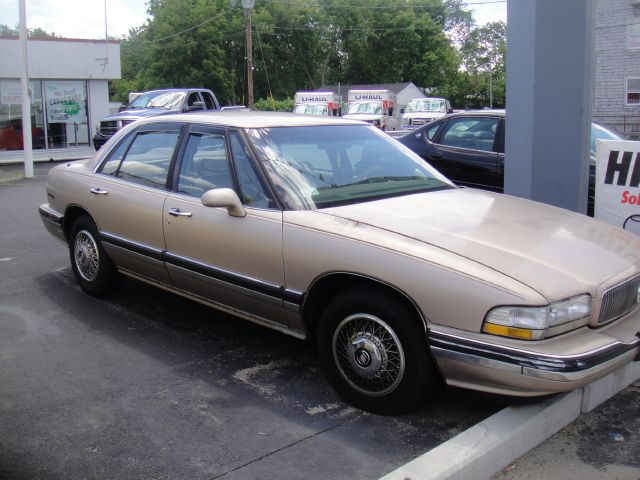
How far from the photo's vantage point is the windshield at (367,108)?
1313 inches

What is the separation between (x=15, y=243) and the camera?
A: 26.6ft

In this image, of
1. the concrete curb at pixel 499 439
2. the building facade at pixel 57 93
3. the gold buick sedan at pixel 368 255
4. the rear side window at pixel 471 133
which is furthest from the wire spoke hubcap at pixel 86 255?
the building facade at pixel 57 93

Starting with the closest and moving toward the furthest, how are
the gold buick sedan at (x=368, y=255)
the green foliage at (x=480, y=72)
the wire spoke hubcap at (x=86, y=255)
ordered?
the gold buick sedan at (x=368, y=255) → the wire spoke hubcap at (x=86, y=255) → the green foliage at (x=480, y=72)

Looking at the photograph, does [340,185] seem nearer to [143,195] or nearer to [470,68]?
[143,195]

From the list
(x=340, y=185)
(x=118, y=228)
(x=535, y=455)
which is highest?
(x=340, y=185)

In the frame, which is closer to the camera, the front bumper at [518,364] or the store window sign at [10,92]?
the front bumper at [518,364]

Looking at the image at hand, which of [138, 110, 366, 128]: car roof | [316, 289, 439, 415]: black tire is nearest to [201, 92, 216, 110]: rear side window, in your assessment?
[138, 110, 366, 128]: car roof

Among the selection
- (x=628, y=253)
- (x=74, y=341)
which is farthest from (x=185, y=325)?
(x=628, y=253)

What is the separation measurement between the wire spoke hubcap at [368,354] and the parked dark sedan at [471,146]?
475 cm

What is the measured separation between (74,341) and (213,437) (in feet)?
6.16

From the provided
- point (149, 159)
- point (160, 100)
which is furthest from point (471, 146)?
point (160, 100)

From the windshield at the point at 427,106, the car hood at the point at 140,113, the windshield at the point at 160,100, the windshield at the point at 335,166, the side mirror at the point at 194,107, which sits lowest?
the windshield at the point at 335,166

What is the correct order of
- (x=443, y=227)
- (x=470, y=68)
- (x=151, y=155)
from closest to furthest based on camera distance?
(x=443, y=227)
(x=151, y=155)
(x=470, y=68)

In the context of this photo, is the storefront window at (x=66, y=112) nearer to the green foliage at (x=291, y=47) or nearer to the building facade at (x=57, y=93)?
the building facade at (x=57, y=93)
